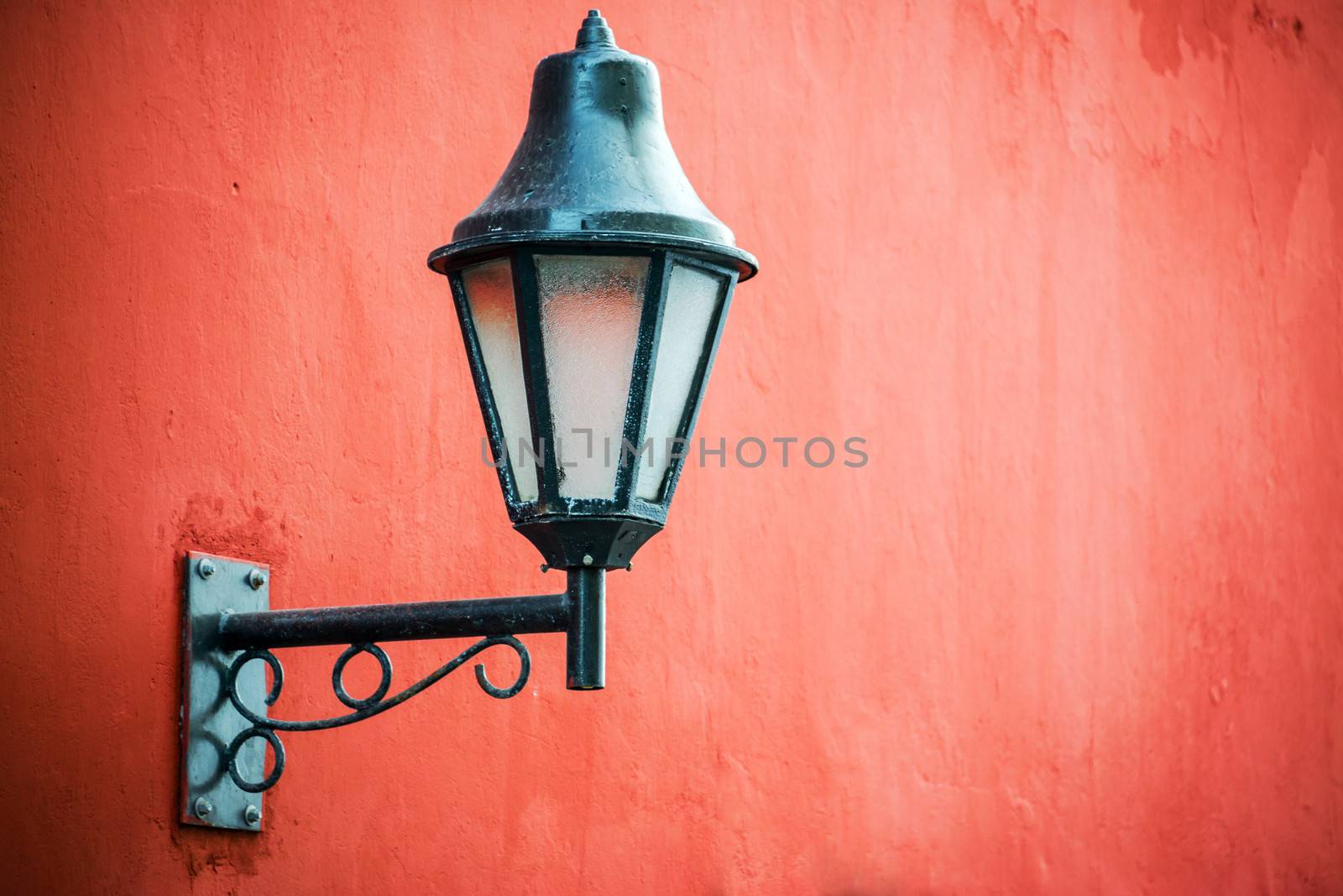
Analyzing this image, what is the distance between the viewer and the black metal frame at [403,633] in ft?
6.01

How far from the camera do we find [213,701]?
2.12m

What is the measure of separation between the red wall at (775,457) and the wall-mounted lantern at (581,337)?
37 centimetres

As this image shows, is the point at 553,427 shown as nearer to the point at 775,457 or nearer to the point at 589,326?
the point at 589,326

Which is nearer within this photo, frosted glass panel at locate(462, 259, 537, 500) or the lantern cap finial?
frosted glass panel at locate(462, 259, 537, 500)

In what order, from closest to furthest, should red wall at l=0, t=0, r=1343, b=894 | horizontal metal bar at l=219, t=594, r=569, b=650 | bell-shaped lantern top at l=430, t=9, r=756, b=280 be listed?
bell-shaped lantern top at l=430, t=9, r=756, b=280, horizontal metal bar at l=219, t=594, r=569, b=650, red wall at l=0, t=0, r=1343, b=894

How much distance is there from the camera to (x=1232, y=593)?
4.23m

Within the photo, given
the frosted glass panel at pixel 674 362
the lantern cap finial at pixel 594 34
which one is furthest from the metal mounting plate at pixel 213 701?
the lantern cap finial at pixel 594 34

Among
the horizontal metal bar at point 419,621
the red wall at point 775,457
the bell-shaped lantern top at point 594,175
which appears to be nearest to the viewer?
the bell-shaped lantern top at point 594,175

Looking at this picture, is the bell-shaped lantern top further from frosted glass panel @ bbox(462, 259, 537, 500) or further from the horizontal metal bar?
the horizontal metal bar

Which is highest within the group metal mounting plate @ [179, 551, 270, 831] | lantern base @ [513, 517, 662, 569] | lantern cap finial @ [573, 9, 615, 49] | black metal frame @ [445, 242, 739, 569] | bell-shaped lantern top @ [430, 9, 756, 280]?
lantern cap finial @ [573, 9, 615, 49]

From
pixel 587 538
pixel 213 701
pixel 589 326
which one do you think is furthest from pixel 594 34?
pixel 213 701

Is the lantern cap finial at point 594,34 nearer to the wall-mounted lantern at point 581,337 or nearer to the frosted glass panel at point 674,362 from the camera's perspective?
the wall-mounted lantern at point 581,337

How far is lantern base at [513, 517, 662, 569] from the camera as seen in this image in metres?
1.78

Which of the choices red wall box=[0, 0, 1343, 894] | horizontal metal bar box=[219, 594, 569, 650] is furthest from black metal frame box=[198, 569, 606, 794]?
red wall box=[0, 0, 1343, 894]
